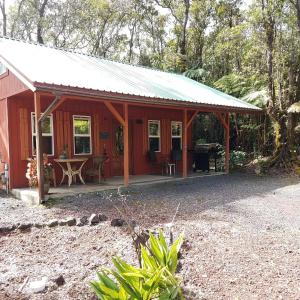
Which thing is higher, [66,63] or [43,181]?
[66,63]

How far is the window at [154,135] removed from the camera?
39.9 feet

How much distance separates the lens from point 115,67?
11.5 m

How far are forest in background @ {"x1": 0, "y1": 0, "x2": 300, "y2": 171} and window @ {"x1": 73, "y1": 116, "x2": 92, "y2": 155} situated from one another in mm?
7218

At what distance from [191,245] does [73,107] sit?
6734 mm

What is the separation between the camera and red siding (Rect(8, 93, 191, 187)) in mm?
8703

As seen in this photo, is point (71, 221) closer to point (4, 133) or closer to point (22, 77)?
point (22, 77)

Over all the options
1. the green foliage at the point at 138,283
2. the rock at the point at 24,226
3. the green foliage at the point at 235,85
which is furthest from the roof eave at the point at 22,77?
the green foliage at the point at 235,85

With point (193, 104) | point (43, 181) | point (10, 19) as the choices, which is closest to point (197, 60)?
point (193, 104)

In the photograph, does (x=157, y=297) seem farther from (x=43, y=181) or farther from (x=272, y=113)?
(x=272, y=113)

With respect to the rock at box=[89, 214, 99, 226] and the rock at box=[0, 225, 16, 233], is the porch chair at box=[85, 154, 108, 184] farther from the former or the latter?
the rock at box=[0, 225, 16, 233]

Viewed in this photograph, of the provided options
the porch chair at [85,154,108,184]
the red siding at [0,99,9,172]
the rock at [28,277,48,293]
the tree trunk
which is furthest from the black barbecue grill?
the tree trunk

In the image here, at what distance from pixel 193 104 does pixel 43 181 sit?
5.11 metres

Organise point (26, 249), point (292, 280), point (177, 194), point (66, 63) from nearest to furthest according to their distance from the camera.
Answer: point (292, 280), point (26, 249), point (177, 194), point (66, 63)

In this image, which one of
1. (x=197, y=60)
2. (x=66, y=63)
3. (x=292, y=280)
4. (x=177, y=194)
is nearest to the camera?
(x=292, y=280)
